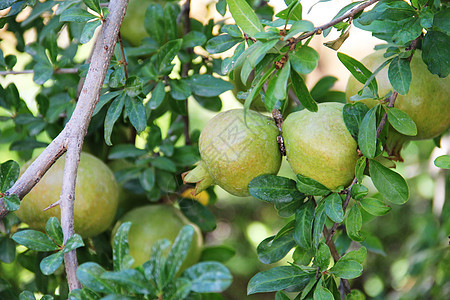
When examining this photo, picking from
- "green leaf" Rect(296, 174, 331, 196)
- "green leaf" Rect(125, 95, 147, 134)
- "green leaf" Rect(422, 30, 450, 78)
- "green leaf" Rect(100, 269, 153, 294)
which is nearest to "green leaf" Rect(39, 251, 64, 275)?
"green leaf" Rect(100, 269, 153, 294)

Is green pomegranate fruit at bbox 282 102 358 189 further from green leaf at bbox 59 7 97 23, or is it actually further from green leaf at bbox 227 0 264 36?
green leaf at bbox 59 7 97 23

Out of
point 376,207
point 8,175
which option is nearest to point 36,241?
point 8,175

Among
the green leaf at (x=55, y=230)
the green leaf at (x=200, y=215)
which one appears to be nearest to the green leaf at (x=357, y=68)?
the green leaf at (x=55, y=230)

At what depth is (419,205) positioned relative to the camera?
2.30 meters

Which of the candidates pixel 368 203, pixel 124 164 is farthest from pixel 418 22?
pixel 124 164

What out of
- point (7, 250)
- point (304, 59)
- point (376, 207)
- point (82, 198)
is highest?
point (304, 59)

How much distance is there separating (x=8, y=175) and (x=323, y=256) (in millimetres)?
483

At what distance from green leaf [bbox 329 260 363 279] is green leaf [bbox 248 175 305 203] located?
0.40 ft

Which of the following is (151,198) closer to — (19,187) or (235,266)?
(19,187)

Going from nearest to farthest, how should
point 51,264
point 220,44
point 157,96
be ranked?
point 51,264, point 220,44, point 157,96

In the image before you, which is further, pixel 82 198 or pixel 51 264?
pixel 82 198

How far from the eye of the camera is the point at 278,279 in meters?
0.68

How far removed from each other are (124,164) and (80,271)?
70cm

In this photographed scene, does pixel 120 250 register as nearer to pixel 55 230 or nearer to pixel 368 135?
pixel 55 230
